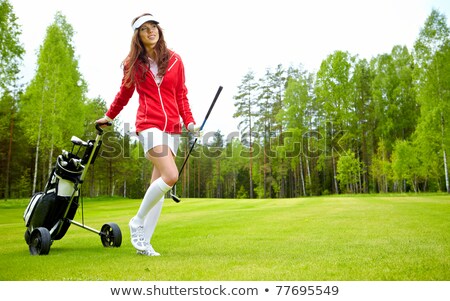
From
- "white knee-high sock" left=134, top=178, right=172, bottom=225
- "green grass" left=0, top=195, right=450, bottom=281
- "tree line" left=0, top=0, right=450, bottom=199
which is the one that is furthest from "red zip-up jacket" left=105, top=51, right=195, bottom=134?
"tree line" left=0, top=0, right=450, bottom=199

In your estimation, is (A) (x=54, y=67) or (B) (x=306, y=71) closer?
(A) (x=54, y=67)

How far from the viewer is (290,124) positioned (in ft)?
88.8

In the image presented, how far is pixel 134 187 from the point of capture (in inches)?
1260

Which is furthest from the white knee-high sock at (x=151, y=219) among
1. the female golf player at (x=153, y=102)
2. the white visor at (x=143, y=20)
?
the white visor at (x=143, y=20)

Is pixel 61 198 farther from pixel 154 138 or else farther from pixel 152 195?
pixel 154 138

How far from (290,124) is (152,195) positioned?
24405 millimetres

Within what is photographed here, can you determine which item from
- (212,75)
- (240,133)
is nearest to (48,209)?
(212,75)

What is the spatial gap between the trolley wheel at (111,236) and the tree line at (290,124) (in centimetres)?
534

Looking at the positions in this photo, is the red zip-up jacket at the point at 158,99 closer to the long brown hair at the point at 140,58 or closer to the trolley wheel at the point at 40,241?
the long brown hair at the point at 140,58

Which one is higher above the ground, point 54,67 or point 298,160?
point 54,67

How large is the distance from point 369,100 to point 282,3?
2354 cm

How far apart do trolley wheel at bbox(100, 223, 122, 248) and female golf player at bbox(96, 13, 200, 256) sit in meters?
0.63

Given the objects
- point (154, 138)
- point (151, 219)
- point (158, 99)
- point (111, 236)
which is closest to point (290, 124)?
point (111, 236)
